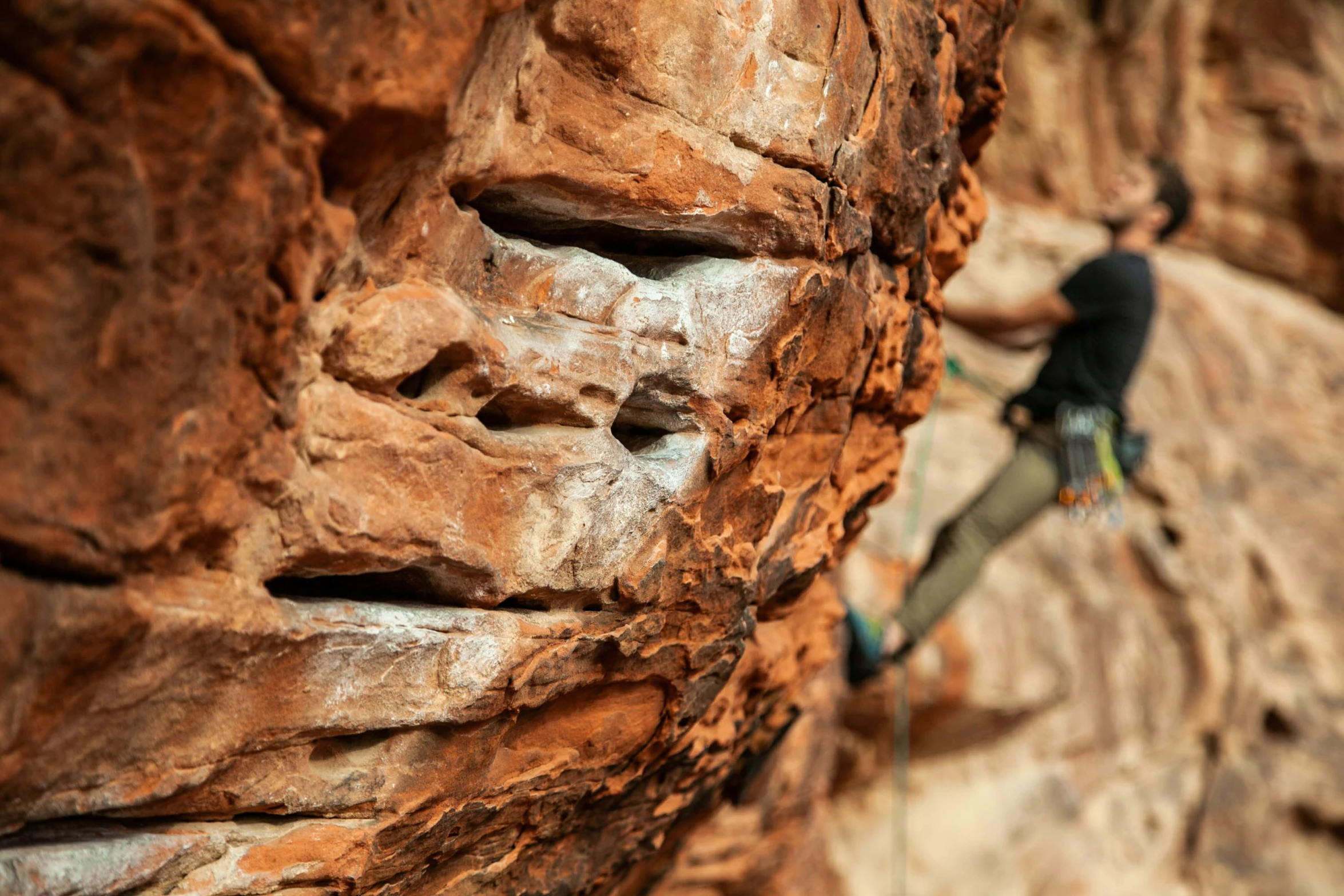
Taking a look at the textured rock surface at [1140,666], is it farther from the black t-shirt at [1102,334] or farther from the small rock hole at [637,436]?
the small rock hole at [637,436]

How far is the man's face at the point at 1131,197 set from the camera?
354 centimetres

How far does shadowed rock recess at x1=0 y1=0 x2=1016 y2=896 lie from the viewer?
1.11m

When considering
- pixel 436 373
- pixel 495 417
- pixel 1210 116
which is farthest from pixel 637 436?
pixel 1210 116

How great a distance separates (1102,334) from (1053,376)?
195 millimetres

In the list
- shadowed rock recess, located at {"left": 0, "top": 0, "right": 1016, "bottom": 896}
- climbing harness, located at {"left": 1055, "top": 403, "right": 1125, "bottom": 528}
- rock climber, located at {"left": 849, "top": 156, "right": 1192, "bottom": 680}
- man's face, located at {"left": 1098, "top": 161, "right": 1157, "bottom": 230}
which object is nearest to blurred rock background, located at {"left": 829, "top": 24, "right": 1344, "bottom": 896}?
rock climber, located at {"left": 849, "top": 156, "right": 1192, "bottom": 680}

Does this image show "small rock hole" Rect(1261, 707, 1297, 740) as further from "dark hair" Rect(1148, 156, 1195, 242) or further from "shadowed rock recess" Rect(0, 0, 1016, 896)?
"shadowed rock recess" Rect(0, 0, 1016, 896)

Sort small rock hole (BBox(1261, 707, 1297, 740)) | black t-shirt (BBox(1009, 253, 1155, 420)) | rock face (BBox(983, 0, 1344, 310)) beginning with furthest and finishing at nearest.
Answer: rock face (BBox(983, 0, 1344, 310)), small rock hole (BBox(1261, 707, 1297, 740)), black t-shirt (BBox(1009, 253, 1155, 420))

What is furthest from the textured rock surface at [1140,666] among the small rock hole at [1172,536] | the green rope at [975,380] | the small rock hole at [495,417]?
the small rock hole at [495,417]

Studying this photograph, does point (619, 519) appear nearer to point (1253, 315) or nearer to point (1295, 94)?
point (1253, 315)

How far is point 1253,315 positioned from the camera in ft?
19.8

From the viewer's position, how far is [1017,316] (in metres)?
3.42

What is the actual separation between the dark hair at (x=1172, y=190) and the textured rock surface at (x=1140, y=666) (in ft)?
2.91

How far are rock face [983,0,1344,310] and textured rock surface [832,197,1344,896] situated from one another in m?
1.18

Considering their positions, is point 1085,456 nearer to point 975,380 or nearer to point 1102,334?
point 1102,334
